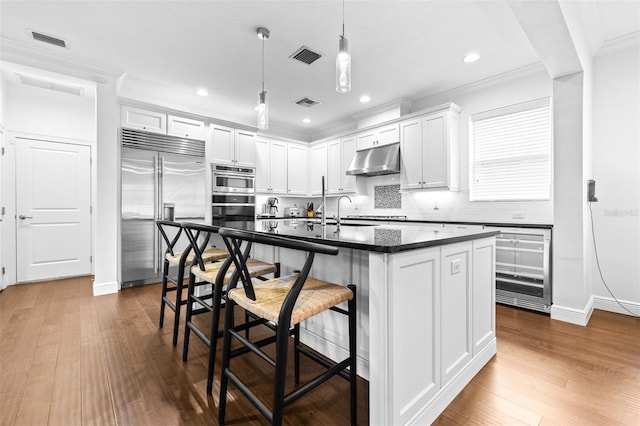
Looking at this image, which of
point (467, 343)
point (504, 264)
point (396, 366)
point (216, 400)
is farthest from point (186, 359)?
point (504, 264)

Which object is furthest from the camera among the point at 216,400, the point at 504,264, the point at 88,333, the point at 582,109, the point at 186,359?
the point at 504,264

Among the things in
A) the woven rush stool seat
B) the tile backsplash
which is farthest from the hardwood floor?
the tile backsplash

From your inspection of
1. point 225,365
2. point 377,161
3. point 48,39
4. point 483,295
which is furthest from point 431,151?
point 48,39

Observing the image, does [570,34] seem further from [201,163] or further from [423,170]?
[201,163]

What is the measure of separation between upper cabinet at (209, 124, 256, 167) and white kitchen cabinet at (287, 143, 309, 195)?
918 millimetres

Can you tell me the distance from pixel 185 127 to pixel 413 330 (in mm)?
4375

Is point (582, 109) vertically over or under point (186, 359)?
over

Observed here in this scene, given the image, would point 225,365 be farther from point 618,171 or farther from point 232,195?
point 618,171

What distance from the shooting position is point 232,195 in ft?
16.4

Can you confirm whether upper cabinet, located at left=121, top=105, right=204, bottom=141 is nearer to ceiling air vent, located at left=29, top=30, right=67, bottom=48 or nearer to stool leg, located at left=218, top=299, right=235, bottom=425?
ceiling air vent, located at left=29, top=30, right=67, bottom=48

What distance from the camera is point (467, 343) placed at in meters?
1.83

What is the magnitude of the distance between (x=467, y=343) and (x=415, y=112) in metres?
3.65

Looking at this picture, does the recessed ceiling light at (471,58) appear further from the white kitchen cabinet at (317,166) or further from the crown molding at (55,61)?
the crown molding at (55,61)

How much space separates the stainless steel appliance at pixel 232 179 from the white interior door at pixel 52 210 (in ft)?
6.47
